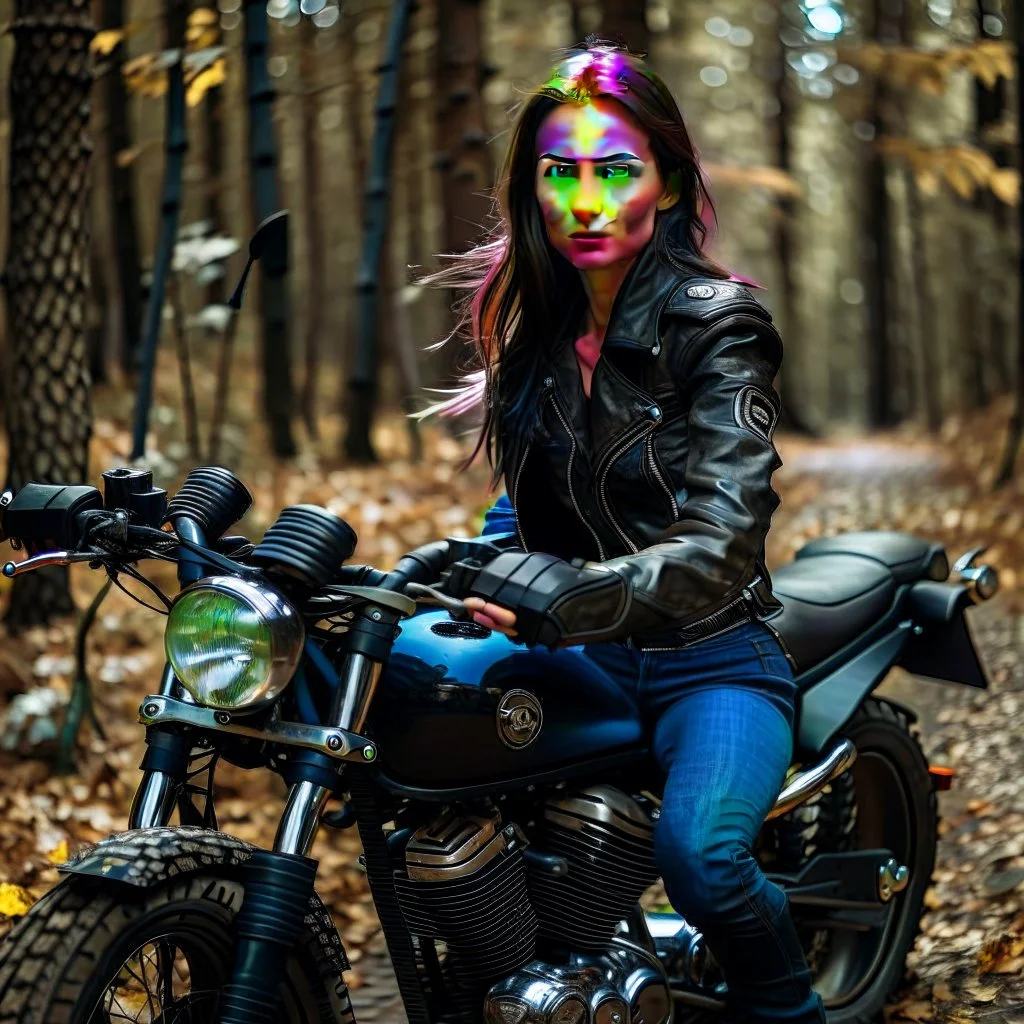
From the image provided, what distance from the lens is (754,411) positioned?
2.95 meters

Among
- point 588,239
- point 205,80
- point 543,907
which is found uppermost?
point 205,80

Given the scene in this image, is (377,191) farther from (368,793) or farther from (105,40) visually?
(368,793)

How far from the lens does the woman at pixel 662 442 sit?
114 inches

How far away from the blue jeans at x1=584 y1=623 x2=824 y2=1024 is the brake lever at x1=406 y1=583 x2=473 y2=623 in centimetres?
68

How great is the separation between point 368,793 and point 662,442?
0.98m

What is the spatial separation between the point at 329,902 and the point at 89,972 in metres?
2.68

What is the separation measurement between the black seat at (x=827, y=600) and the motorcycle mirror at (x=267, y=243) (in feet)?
4.79

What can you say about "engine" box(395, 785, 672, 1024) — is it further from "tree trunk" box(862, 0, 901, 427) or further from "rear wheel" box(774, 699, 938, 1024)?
"tree trunk" box(862, 0, 901, 427)

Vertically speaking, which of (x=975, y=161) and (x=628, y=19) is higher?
(x=628, y=19)

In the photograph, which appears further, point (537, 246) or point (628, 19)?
point (628, 19)

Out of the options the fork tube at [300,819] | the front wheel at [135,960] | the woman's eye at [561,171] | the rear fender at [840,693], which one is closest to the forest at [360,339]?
the woman's eye at [561,171]

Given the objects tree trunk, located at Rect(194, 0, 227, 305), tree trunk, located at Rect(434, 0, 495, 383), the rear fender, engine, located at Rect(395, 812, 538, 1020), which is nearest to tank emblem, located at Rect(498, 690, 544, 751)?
engine, located at Rect(395, 812, 538, 1020)

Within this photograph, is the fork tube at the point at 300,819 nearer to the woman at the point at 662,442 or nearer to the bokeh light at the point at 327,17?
the woman at the point at 662,442

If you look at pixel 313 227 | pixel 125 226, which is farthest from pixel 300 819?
pixel 313 227
